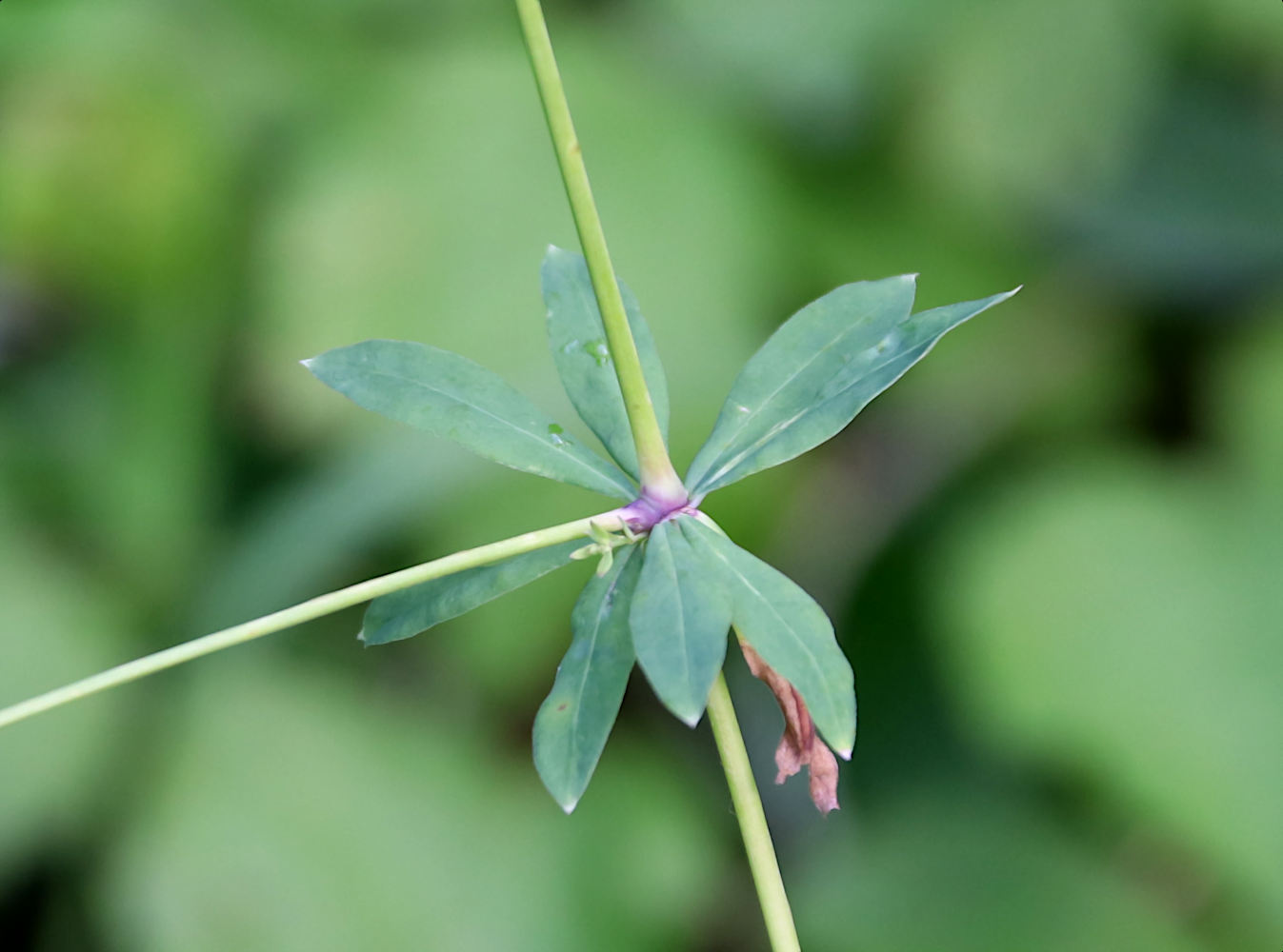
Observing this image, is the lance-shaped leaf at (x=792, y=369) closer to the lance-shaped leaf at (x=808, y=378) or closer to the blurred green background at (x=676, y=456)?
the lance-shaped leaf at (x=808, y=378)

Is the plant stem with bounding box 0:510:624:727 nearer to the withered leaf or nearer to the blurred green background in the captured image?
the withered leaf

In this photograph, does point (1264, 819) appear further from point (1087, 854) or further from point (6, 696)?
point (6, 696)

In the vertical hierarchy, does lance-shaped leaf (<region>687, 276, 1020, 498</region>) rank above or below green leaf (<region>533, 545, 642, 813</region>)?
above

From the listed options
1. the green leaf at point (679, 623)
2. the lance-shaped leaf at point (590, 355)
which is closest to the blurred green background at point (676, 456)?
the lance-shaped leaf at point (590, 355)

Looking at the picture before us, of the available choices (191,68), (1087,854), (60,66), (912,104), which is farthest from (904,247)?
(60,66)

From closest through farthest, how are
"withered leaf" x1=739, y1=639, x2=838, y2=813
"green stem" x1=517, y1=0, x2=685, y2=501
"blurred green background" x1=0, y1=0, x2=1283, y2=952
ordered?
1. "green stem" x1=517, y1=0, x2=685, y2=501
2. "withered leaf" x1=739, y1=639, x2=838, y2=813
3. "blurred green background" x1=0, y1=0, x2=1283, y2=952

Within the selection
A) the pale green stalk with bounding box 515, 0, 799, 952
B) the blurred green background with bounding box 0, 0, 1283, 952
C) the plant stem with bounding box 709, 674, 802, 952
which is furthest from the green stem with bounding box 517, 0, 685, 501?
the blurred green background with bounding box 0, 0, 1283, 952

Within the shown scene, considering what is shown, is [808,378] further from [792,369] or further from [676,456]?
[676,456]

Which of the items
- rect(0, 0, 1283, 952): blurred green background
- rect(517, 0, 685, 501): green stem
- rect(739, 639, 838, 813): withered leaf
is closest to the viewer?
rect(517, 0, 685, 501): green stem
